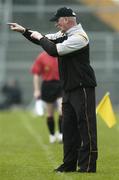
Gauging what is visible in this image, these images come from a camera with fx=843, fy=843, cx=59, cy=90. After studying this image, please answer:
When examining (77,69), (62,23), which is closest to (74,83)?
(77,69)

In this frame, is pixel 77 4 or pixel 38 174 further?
pixel 77 4

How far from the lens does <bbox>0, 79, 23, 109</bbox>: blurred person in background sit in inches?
1353

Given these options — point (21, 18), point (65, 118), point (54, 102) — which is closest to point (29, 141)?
point (54, 102)

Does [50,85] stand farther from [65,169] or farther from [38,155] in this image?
[65,169]

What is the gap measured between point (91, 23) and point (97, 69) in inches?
122

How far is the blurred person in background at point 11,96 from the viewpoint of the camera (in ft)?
113

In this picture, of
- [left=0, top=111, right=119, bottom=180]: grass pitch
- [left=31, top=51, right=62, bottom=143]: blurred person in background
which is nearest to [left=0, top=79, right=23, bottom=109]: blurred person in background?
[left=0, top=111, right=119, bottom=180]: grass pitch

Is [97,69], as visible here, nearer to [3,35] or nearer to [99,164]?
[3,35]

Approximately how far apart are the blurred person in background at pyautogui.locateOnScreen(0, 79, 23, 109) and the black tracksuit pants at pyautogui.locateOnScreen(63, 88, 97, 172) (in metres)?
22.3

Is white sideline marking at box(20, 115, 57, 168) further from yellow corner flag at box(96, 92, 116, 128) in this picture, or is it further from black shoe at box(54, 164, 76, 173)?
yellow corner flag at box(96, 92, 116, 128)

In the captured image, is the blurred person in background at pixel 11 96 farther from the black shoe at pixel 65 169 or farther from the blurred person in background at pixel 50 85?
the black shoe at pixel 65 169

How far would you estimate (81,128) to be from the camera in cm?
1172

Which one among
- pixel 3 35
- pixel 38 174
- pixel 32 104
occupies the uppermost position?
pixel 38 174

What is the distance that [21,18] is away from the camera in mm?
38188
